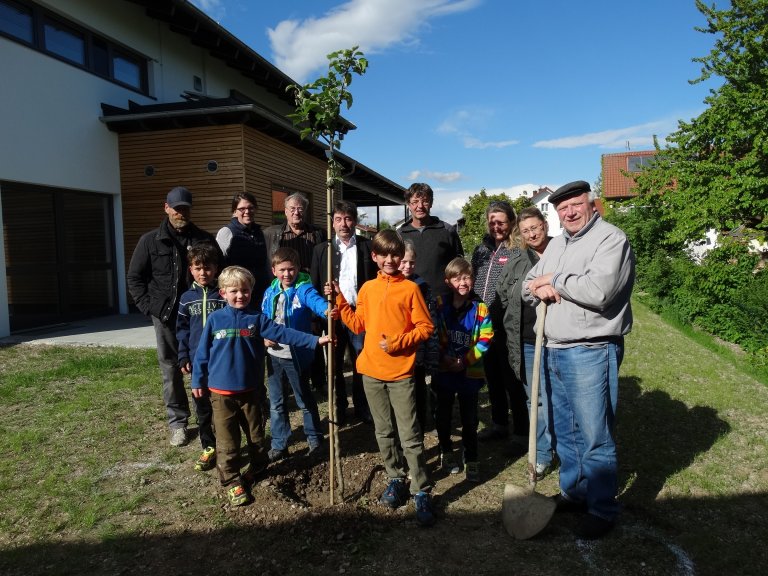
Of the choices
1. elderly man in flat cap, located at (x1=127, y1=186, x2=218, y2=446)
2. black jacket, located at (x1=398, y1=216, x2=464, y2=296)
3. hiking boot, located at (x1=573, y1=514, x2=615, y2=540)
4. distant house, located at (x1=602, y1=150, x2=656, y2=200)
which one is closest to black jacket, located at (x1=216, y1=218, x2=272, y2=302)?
elderly man in flat cap, located at (x1=127, y1=186, x2=218, y2=446)

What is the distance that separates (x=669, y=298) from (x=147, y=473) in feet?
48.8

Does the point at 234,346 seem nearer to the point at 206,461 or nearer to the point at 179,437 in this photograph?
the point at 206,461

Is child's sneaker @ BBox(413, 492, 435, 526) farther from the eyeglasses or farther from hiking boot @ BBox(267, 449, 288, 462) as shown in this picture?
the eyeglasses

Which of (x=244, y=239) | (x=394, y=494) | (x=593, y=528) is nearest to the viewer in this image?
(x=593, y=528)

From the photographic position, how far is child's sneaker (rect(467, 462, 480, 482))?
3.58 metres

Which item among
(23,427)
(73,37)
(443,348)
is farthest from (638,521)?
(73,37)

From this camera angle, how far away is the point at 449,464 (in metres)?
3.79

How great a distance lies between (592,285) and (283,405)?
2.51 meters

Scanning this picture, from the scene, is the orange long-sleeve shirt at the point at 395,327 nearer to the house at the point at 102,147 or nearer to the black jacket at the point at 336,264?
the black jacket at the point at 336,264

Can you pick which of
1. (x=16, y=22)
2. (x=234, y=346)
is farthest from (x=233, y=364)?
(x=16, y=22)

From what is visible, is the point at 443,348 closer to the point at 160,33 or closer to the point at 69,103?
the point at 69,103

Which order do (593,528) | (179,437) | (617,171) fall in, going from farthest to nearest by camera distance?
(617,171), (179,437), (593,528)

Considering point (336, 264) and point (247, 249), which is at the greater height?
point (247, 249)

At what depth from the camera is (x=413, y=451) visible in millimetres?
3100
